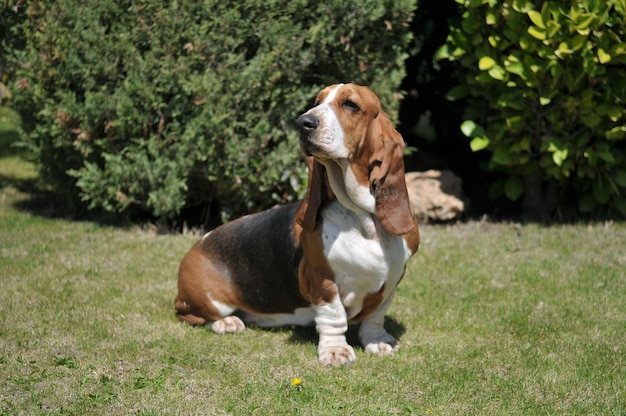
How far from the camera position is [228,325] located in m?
4.98

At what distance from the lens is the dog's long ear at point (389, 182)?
13.8 feet

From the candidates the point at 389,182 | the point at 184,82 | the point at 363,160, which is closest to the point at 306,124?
the point at 363,160

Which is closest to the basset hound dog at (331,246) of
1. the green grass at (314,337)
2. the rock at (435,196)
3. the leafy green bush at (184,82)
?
the green grass at (314,337)

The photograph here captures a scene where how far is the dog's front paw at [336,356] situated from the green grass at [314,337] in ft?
0.19

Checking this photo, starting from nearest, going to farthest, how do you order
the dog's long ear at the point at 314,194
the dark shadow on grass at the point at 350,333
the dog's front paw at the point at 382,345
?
the dog's long ear at the point at 314,194 → the dog's front paw at the point at 382,345 → the dark shadow on grass at the point at 350,333

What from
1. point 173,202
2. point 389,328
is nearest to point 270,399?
point 389,328

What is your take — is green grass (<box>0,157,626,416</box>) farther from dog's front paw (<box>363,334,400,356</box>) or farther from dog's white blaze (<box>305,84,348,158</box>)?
dog's white blaze (<box>305,84,348,158</box>)

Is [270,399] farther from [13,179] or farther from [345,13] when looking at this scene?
[13,179]

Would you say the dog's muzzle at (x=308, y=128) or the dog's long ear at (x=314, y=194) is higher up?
the dog's muzzle at (x=308, y=128)

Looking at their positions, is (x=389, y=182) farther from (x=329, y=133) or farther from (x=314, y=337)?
(x=314, y=337)

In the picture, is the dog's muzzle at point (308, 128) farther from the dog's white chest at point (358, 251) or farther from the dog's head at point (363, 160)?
the dog's white chest at point (358, 251)

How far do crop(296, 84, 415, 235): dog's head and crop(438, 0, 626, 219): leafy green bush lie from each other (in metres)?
3.02

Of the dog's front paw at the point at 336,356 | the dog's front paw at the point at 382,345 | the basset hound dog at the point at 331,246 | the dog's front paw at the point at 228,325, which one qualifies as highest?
the basset hound dog at the point at 331,246

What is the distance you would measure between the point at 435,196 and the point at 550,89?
4.80 ft
